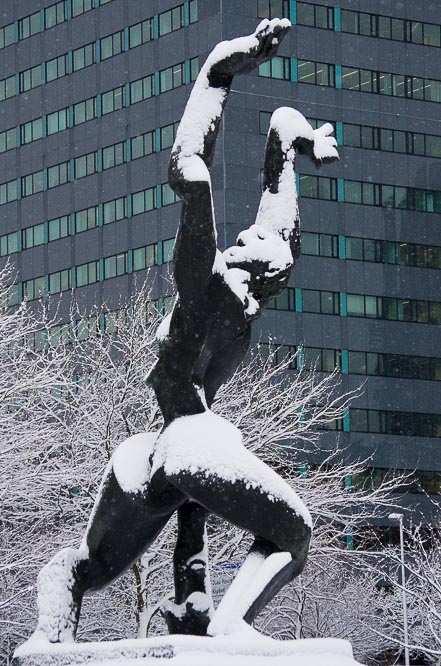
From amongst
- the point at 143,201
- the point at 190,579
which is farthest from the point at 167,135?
the point at 190,579

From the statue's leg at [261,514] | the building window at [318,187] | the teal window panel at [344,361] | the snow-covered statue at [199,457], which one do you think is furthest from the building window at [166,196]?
the statue's leg at [261,514]

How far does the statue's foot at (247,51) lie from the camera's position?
319 inches

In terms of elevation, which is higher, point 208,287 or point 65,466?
point 208,287

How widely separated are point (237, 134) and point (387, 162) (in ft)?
29.0

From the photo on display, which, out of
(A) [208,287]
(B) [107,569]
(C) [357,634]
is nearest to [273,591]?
(B) [107,569]

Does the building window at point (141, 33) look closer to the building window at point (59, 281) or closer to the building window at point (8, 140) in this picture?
the building window at point (8, 140)

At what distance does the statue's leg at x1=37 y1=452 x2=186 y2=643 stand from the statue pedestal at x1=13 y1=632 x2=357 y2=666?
1.57ft

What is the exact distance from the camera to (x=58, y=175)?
240 feet

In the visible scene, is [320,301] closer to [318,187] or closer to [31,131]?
[318,187]

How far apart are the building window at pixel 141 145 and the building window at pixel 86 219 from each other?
3.68 metres

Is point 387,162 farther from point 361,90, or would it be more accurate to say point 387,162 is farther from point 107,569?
point 107,569

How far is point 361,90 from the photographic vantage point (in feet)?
228

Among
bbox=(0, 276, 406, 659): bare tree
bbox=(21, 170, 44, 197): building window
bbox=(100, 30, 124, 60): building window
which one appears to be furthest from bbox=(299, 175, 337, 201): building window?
bbox=(0, 276, 406, 659): bare tree

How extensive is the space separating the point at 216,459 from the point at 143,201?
199 feet
